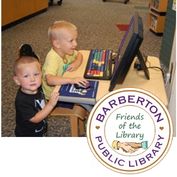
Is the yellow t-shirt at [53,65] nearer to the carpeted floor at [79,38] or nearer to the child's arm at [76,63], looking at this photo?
the child's arm at [76,63]

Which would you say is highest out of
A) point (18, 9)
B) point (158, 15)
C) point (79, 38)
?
point (158, 15)

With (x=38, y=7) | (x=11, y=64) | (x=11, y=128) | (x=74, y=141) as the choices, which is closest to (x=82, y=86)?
(x=74, y=141)

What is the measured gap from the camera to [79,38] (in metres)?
4.37

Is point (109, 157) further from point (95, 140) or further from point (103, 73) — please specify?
point (103, 73)

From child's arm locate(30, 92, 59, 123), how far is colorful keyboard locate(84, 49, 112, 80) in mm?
197

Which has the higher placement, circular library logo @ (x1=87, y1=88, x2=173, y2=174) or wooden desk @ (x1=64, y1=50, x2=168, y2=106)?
circular library logo @ (x1=87, y1=88, x2=173, y2=174)

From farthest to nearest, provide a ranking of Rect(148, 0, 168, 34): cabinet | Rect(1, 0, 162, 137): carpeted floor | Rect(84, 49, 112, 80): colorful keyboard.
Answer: Rect(148, 0, 168, 34): cabinet
Rect(1, 0, 162, 137): carpeted floor
Rect(84, 49, 112, 80): colorful keyboard

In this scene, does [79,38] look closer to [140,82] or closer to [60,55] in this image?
[60,55]

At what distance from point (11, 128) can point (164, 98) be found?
1193 millimetres

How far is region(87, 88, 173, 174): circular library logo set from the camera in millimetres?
610

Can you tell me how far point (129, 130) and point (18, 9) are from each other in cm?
478

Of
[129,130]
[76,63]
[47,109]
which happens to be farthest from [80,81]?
[129,130]

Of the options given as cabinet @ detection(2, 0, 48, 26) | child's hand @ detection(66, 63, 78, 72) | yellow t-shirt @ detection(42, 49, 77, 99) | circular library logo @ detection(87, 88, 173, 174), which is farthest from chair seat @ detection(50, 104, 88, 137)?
cabinet @ detection(2, 0, 48, 26)

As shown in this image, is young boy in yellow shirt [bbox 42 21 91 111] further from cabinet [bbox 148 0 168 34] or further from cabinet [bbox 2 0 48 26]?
cabinet [bbox 2 0 48 26]
